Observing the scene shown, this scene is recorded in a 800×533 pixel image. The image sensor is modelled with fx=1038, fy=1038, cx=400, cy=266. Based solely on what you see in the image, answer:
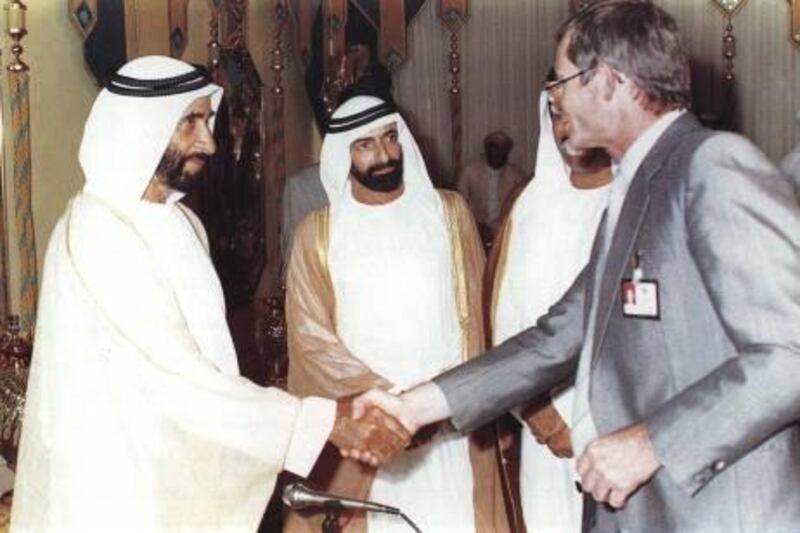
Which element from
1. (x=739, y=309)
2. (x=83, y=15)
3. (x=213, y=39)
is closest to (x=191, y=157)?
(x=739, y=309)

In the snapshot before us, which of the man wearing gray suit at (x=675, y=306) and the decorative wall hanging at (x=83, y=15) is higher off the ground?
the decorative wall hanging at (x=83, y=15)

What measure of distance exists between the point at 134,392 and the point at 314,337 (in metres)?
1.42

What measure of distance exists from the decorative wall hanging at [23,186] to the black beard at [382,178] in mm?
1509

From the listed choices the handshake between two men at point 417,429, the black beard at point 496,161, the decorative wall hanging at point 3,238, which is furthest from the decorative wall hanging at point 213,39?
the black beard at point 496,161

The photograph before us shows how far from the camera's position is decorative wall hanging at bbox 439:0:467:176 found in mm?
11289

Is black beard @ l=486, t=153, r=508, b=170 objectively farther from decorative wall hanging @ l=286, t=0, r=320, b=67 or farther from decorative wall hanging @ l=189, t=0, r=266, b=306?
decorative wall hanging @ l=189, t=0, r=266, b=306

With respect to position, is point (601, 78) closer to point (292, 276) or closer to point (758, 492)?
point (758, 492)

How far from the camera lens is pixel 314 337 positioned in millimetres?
4211

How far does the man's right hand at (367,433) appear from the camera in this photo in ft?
10.3

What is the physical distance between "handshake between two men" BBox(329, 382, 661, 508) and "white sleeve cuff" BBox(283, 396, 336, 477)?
0.10m

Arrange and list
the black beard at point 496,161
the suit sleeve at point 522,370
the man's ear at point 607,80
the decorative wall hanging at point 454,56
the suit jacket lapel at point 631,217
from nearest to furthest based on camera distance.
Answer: the suit jacket lapel at point 631,217, the man's ear at point 607,80, the suit sleeve at point 522,370, the black beard at point 496,161, the decorative wall hanging at point 454,56

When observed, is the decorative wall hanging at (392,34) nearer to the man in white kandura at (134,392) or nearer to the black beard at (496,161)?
the black beard at (496,161)

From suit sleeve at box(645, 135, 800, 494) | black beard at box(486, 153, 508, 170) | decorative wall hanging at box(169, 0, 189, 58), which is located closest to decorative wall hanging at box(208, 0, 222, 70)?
decorative wall hanging at box(169, 0, 189, 58)

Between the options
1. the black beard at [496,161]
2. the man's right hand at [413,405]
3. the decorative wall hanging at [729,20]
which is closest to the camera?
the man's right hand at [413,405]
